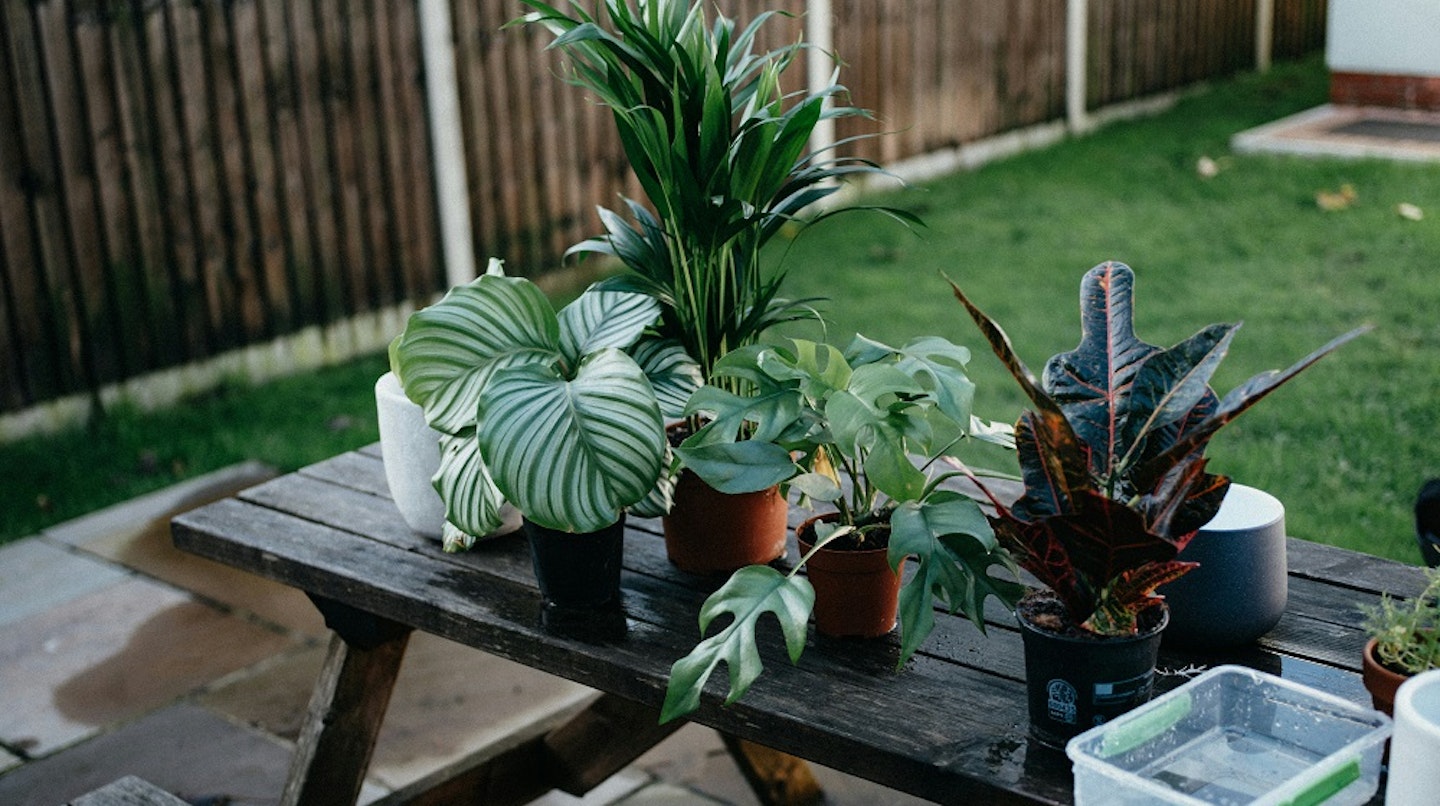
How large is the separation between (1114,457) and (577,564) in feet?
2.21

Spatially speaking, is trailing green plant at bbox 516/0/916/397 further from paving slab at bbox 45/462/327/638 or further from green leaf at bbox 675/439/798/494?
paving slab at bbox 45/462/327/638

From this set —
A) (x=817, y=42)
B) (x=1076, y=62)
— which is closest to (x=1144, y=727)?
(x=817, y=42)

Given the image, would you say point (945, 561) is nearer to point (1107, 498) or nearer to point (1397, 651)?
point (1107, 498)

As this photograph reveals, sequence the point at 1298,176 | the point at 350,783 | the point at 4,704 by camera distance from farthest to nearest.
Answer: the point at 1298,176
the point at 4,704
the point at 350,783

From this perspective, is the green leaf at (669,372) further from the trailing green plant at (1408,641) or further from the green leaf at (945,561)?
the trailing green plant at (1408,641)

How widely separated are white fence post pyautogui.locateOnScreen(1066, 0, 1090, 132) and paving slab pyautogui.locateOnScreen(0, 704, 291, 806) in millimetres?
6403

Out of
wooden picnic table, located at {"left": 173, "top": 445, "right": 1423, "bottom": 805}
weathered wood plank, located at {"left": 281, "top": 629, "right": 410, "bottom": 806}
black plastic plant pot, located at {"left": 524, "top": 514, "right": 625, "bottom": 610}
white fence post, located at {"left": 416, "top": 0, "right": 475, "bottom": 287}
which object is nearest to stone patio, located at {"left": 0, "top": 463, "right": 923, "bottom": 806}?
wooden picnic table, located at {"left": 173, "top": 445, "right": 1423, "bottom": 805}

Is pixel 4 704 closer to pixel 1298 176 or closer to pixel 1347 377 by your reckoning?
pixel 1347 377

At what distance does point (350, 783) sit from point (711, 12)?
4.34 metres

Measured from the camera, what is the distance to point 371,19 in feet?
17.6

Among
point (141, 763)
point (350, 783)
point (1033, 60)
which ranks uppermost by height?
point (1033, 60)

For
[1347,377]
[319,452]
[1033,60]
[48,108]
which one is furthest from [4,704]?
[1033,60]

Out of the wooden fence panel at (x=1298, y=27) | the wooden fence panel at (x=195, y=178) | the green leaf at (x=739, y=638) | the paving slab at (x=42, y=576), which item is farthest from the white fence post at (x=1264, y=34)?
the green leaf at (x=739, y=638)

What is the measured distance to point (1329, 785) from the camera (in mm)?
1390
